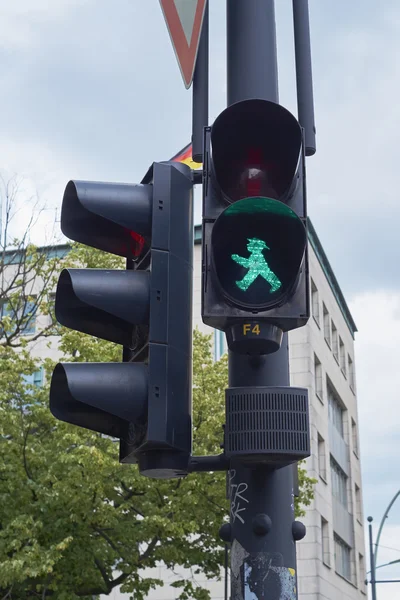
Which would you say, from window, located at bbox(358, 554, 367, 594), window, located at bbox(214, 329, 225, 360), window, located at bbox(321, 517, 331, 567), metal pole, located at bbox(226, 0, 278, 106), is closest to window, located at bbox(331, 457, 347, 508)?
window, located at bbox(321, 517, 331, 567)

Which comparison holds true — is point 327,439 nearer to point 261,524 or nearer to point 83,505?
point 83,505

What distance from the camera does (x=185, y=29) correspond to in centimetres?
412

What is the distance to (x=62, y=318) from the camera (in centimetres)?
377

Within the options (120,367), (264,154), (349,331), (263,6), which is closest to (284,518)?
(120,367)

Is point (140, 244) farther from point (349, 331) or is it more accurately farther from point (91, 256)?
point (349, 331)

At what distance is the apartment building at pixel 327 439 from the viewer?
118 ft

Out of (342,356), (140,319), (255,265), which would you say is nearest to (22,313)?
(140,319)

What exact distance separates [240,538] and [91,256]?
20.9 meters

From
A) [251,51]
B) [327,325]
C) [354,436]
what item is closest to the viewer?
[251,51]

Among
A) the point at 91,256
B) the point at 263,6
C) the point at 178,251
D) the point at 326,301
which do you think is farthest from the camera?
the point at 326,301

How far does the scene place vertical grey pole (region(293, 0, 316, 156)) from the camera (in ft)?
13.5

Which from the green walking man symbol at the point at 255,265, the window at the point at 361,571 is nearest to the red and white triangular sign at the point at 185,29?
the green walking man symbol at the point at 255,265

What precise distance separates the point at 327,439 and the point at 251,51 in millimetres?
38844

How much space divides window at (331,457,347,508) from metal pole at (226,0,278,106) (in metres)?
40.5
